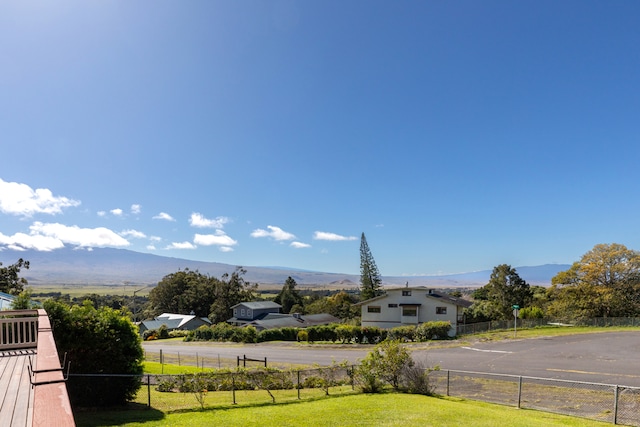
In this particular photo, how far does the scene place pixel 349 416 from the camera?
11016 mm

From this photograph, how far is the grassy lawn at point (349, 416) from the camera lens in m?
10.3

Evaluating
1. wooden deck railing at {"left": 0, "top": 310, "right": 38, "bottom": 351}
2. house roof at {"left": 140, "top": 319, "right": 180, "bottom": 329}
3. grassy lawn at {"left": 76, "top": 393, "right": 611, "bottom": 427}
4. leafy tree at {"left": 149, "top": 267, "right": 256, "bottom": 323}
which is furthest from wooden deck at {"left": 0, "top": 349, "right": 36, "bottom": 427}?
leafy tree at {"left": 149, "top": 267, "right": 256, "bottom": 323}

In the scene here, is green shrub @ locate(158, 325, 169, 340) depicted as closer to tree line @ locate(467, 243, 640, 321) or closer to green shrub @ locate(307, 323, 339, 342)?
green shrub @ locate(307, 323, 339, 342)

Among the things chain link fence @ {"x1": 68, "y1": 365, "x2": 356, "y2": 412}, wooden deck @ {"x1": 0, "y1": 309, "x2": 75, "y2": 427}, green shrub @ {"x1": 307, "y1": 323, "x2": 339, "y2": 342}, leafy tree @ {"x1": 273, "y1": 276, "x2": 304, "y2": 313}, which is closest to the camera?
wooden deck @ {"x1": 0, "y1": 309, "x2": 75, "y2": 427}

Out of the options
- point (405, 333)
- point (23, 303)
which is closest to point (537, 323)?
point (405, 333)

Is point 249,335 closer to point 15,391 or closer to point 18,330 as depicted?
point 18,330

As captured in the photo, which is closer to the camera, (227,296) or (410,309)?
(410,309)

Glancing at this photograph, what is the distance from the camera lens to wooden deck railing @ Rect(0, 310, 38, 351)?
10.5m

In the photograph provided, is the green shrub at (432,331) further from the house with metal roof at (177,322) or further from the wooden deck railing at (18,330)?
the house with metal roof at (177,322)

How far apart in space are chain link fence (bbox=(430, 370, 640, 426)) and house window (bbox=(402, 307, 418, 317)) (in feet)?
97.3

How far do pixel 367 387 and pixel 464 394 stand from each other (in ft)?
12.7

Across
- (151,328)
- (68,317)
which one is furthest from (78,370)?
(151,328)

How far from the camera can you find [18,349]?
1047 cm

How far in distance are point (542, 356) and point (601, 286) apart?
25737 mm
